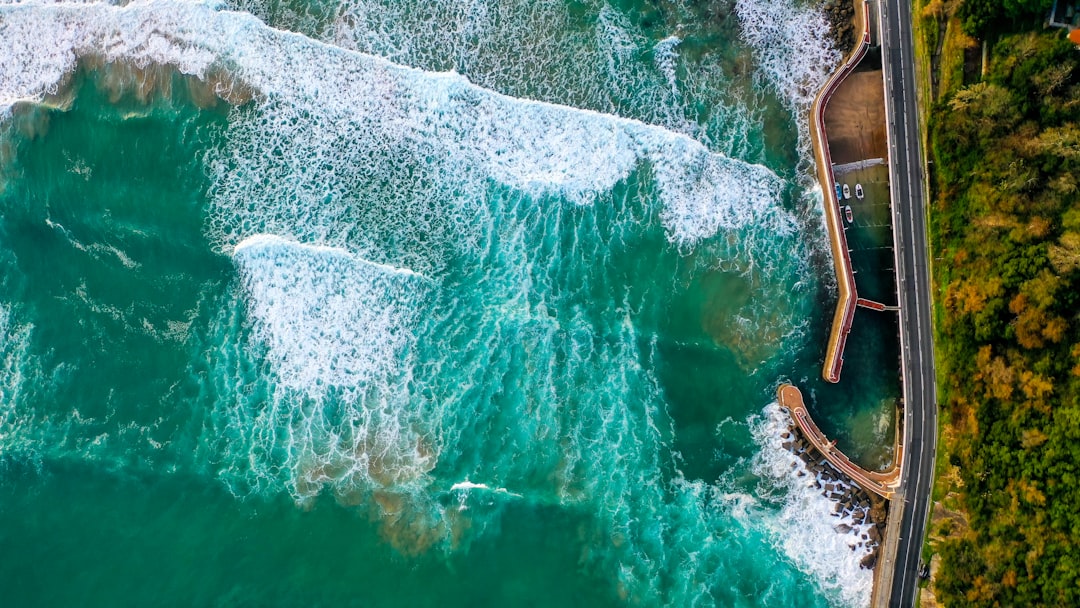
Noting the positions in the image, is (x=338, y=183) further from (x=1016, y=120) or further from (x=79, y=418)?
(x=1016, y=120)

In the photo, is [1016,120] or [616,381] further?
[616,381]

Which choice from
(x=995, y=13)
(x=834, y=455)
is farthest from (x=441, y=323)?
(x=995, y=13)

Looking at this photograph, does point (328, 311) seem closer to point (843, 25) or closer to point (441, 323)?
point (441, 323)

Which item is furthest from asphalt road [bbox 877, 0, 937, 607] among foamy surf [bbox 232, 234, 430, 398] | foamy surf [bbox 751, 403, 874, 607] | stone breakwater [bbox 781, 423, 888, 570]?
foamy surf [bbox 232, 234, 430, 398]

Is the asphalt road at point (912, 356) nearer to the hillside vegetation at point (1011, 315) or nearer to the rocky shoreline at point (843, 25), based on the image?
the hillside vegetation at point (1011, 315)

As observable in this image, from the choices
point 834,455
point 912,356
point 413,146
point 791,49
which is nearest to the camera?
point 912,356

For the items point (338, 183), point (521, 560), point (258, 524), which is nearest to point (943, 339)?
point (521, 560)

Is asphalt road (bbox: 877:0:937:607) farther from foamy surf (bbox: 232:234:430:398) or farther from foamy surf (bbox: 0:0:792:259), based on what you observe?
foamy surf (bbox: 232:234:430:398)
